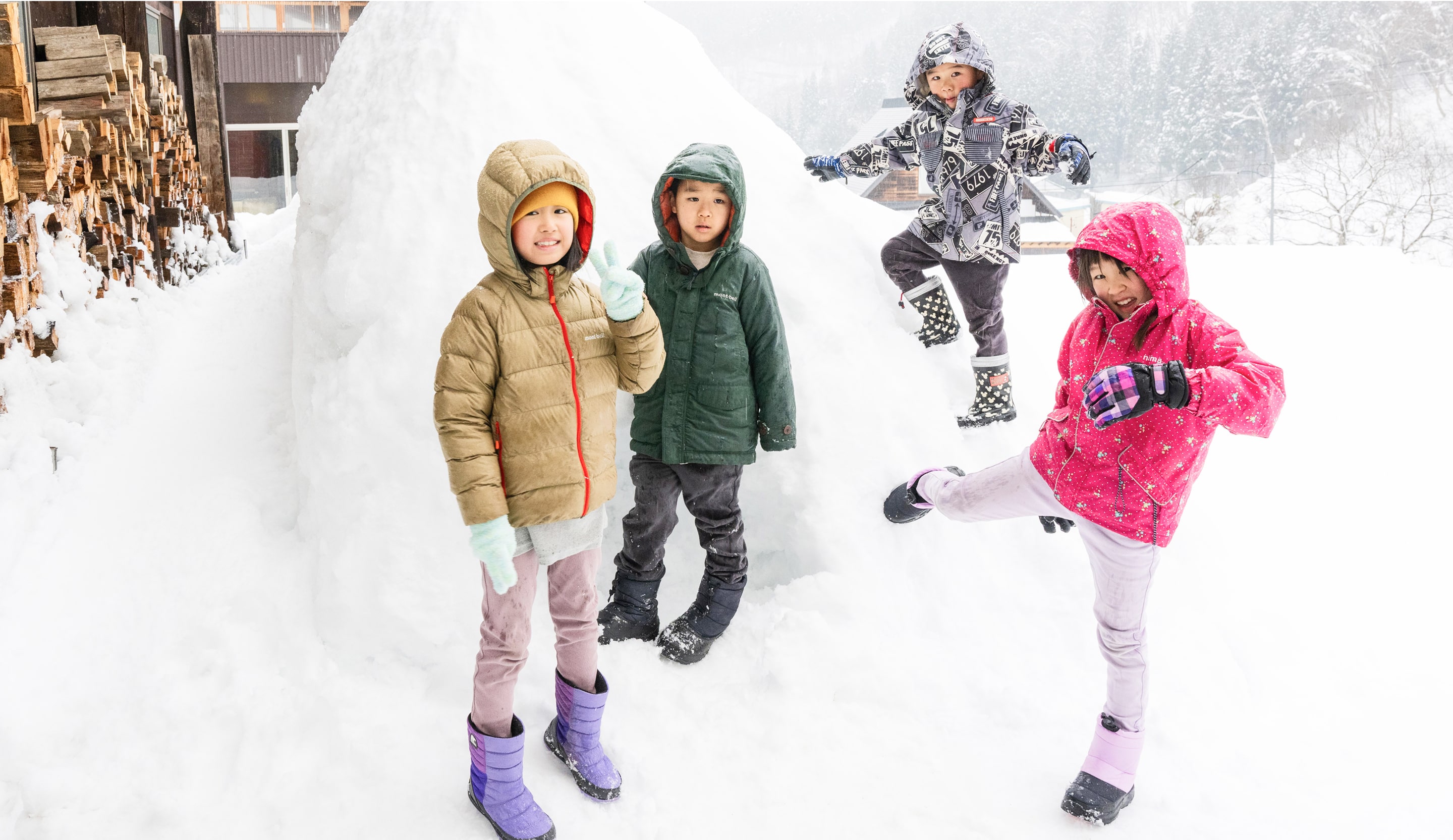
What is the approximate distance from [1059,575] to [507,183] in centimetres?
231

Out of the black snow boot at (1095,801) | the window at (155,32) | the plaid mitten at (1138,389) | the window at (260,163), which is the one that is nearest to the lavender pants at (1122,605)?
the black snow boot at (1095,801)

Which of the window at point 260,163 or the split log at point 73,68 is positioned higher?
the split log at point 73,68

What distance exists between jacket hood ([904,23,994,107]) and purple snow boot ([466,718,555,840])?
2.70 meters

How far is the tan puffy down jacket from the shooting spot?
1877 millimetres

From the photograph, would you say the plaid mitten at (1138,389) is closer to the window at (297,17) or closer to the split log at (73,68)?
the split log at (73,68)

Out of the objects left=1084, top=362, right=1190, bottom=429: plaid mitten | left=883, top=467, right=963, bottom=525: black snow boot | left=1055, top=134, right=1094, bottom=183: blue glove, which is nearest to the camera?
left=1084, top=362, right=1190, bottom=429: plaid mitten

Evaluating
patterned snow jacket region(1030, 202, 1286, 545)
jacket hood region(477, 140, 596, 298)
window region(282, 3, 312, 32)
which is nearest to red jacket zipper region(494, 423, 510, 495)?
jacket hood region(477, 140, 596, 298)

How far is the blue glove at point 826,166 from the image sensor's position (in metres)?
3.59

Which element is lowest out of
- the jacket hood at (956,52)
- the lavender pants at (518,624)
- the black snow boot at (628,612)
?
the black snow boot at (628,612)

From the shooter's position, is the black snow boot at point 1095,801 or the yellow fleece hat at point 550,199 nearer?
the yellow fleece hat at point 550,199

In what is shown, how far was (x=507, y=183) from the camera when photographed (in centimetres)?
188

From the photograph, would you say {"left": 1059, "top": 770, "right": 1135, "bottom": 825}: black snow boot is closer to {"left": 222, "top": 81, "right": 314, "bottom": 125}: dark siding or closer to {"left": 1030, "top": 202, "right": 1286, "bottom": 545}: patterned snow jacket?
{"left": 1030, "top": 202, "right": 1286, "bottom": 545}: patterned snow jacket

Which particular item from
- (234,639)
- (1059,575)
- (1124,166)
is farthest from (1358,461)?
(1124,166)

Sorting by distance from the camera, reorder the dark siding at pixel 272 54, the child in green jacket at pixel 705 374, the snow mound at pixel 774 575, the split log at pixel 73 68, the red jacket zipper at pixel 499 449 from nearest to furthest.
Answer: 1. the red jacket zipper at pixel 499 449
2. the snow mound at pixel 774 575
3. the child in green jacket at pixel 705 374
4. the split log at pixel 73 68
5. the dark siding at pixel 272 54
